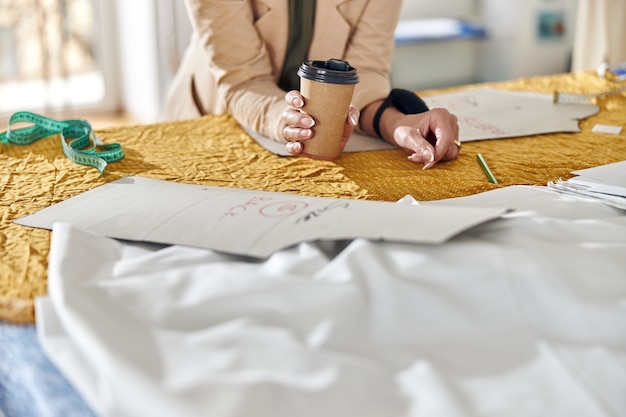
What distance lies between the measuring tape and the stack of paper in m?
0.64

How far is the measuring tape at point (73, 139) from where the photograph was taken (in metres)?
1.11

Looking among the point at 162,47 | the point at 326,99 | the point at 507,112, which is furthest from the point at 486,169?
the point at 162,47

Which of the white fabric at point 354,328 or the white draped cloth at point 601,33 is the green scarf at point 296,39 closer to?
the white fabric at point 354,328

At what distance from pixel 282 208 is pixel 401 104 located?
57 centimetres

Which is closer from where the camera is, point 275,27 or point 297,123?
point 297,123

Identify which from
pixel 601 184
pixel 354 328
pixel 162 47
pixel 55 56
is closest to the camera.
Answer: pixel 354 328

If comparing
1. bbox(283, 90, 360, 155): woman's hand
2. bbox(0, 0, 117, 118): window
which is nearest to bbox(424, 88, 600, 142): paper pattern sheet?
bbox(283, 90, 360, 155): woman's hand

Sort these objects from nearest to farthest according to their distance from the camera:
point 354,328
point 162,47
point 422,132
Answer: point 354,328 → point 422,132 → point 162,47

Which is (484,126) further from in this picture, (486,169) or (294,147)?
(294,147)

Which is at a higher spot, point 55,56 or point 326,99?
point 326,99

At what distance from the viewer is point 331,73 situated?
106 centimetres

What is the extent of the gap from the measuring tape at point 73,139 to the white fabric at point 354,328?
39cm

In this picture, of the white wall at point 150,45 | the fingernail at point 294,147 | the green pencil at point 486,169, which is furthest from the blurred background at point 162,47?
the green pencil at point 486,169

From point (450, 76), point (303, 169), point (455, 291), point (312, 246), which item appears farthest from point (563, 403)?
point (450, 76)
